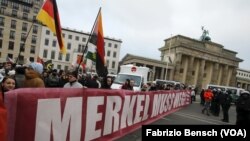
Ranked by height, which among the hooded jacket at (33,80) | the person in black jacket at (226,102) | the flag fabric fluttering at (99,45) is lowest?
the person in black jacket at (226,102)

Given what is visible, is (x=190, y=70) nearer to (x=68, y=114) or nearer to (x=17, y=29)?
(x=17, y=29)

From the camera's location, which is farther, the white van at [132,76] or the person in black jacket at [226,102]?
the white van at [132,76]

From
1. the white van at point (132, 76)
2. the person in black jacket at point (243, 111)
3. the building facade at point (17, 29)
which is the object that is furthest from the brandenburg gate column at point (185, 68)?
the person in black jacket at point (243, 111)

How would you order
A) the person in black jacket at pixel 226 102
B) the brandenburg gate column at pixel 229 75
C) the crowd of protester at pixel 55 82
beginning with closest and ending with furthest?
the crowd of protester at pixel 55 82
the person in black jacket at pixel 226 102
the brandenburg gate column at pixel 229 75

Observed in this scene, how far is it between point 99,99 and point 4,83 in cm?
165

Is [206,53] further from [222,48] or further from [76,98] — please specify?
[76,98]

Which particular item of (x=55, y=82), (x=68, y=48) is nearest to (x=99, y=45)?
(x=55, y=82)

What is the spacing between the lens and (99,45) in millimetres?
7797

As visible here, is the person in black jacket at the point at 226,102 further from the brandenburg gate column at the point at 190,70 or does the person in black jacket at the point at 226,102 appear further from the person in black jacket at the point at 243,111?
the brandenburg gate column at the point at 190,70

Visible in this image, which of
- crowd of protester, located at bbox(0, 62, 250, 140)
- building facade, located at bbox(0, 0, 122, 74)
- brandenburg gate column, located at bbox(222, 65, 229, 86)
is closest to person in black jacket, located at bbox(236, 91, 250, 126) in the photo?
crowd of protester, located at bbox(0, 62, 250, 140)

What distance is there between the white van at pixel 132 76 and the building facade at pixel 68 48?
221 feet

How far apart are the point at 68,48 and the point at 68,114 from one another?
93.3 m

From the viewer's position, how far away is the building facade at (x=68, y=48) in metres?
92.9

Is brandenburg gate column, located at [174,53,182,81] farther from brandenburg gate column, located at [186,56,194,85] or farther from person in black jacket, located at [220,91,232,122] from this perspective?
person in black jacket, located at [220,91,232,122]
